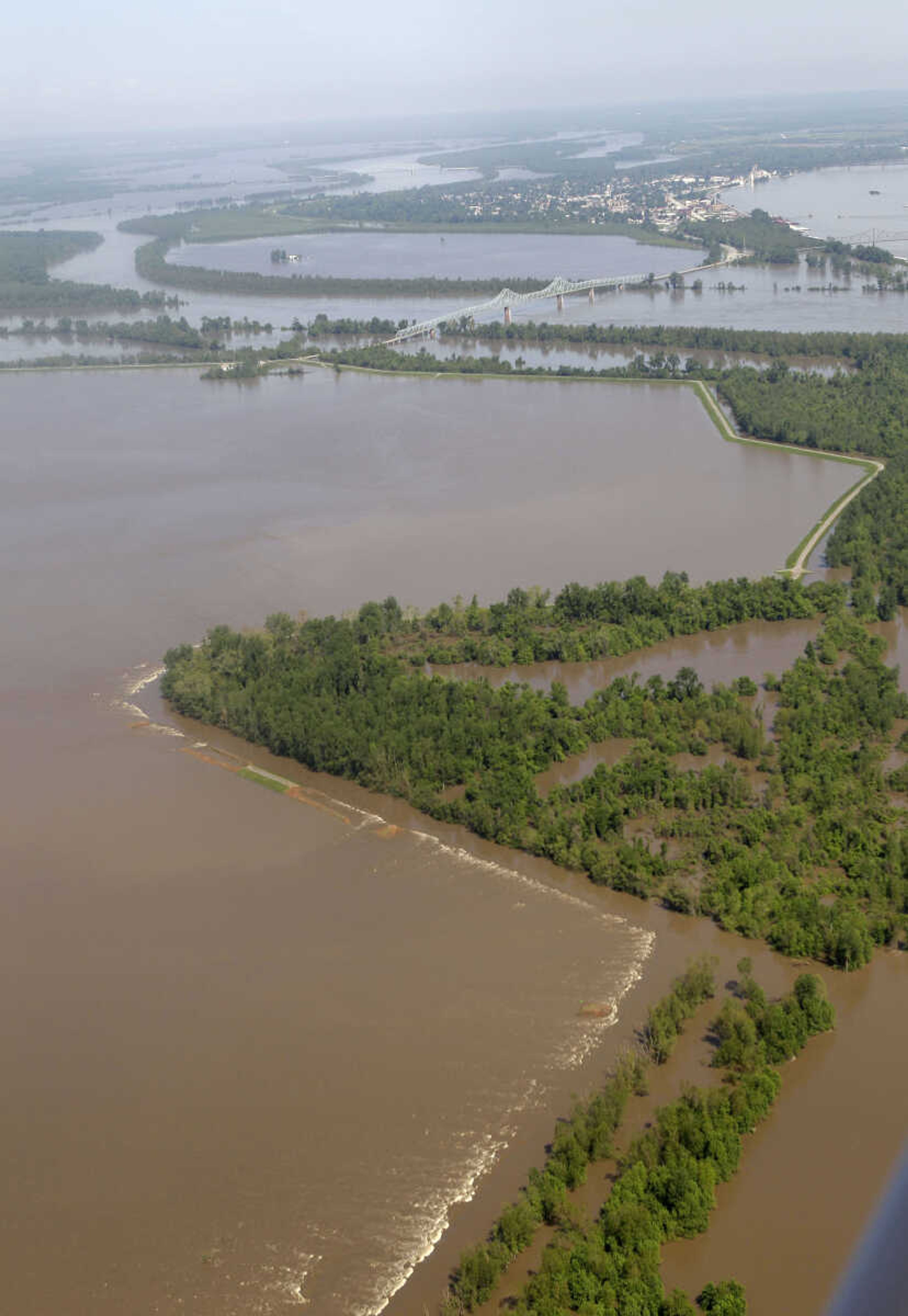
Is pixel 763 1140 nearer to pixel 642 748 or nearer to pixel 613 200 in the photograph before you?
pixel 642 748

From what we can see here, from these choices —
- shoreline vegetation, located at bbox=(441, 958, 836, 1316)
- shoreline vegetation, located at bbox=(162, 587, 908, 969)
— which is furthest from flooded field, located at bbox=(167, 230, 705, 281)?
shoreline vegetation, located at bbox=(441, 958, 836, 1316)

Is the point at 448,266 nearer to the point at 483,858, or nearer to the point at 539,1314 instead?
the point at 483,858

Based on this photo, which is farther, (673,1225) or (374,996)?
(374,996)

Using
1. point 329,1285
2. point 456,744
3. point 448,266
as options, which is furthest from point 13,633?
point 448,266

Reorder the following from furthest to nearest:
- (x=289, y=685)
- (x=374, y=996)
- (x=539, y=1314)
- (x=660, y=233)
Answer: (x=660, y=233) → (x=289, y=685) → (x=374, y=996) → (x=539, y=1314)

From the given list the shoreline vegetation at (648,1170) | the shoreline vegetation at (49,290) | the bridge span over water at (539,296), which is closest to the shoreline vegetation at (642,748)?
the shoreline vegetation at (648,1170)

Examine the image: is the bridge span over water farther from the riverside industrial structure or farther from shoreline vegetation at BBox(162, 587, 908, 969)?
shoreline vegetation at BBox(162, 587, 908, 969)
